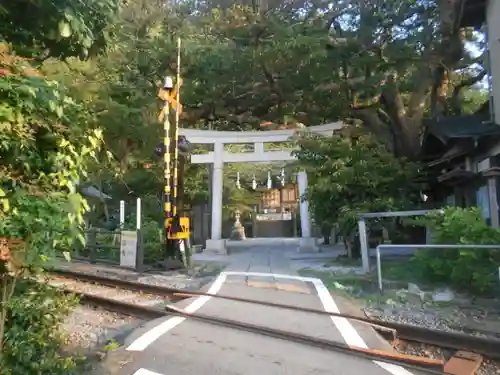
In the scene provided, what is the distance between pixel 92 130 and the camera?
12.1ft

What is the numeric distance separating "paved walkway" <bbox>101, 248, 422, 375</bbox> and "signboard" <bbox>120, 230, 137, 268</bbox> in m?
4.91

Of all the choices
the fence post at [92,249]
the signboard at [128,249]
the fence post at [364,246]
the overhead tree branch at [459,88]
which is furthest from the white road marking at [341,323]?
the overhead tree branch at [459,88]

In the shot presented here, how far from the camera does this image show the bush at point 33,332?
3.49 metres

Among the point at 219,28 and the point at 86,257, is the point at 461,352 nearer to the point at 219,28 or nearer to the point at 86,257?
the point at 86,257

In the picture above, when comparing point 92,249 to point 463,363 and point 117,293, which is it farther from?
point 463,363

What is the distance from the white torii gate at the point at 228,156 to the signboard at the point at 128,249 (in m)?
5.51

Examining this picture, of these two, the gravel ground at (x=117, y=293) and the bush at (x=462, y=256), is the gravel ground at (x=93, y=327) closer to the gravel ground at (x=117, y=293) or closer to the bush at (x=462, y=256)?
the gravel ground at (x=117, y=293)

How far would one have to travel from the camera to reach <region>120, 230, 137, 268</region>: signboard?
13.0 metres

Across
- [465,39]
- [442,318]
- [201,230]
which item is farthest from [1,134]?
[201,230]

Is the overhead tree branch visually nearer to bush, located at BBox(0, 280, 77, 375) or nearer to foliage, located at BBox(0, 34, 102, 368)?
foliage, located at BBox(0, 34, 102, 368)

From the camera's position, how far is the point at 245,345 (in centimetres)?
569

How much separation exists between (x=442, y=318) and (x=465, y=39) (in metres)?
11.6

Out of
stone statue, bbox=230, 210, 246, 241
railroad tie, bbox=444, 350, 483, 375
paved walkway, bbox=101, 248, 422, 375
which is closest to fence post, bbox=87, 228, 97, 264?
paved walkway, bbox=101, 248, 422, 375

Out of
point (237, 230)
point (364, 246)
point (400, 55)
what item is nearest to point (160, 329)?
point (364, 246)
